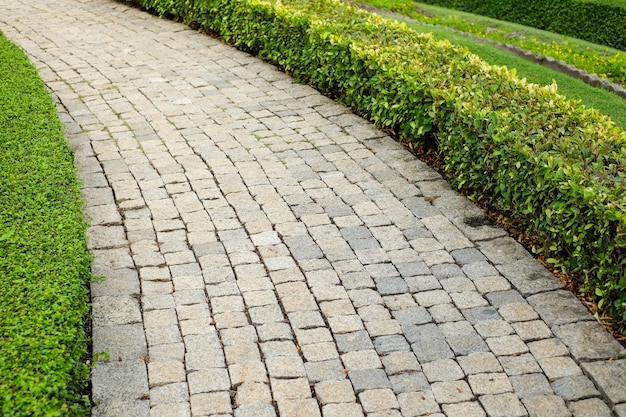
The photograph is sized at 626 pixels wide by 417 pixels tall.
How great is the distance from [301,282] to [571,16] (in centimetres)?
1392

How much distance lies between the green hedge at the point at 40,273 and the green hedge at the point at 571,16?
1352 centimetres

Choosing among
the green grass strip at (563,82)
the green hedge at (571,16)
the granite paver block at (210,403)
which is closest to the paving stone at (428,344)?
the granite paver block at (210,403)

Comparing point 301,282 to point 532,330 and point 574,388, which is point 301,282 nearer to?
point 532,330

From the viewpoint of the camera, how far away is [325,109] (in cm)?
911

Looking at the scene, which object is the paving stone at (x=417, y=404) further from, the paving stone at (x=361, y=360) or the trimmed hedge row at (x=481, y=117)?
the trimmed hedge row at (x=481, y=117)

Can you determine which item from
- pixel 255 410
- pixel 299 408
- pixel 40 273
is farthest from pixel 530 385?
pixel 40 273

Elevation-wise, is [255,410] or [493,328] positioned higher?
[493,328]

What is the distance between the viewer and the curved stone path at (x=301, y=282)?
468 cm

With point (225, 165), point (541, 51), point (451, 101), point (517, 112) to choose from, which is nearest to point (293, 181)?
point (225, 165)

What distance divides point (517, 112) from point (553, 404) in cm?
326

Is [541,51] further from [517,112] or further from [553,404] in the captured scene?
[553,404]

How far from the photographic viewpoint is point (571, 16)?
56.4ft

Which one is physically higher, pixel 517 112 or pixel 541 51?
pixel 517 112

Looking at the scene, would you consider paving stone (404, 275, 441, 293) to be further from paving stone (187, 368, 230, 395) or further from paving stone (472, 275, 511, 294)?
paving stone (187, 368, 230, 395)
